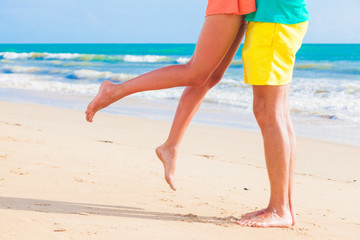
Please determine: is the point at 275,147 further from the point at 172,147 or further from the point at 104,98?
the point at 104,98

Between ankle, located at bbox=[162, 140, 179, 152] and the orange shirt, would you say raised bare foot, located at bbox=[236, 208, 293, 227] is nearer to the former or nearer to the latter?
ankle, located at bbox=[162, 140, 179, 152]

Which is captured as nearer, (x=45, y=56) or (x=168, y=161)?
(x=168, y=161)

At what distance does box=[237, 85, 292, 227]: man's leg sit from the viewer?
2.33 meters

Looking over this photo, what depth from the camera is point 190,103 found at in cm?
268

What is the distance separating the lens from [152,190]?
3.02m

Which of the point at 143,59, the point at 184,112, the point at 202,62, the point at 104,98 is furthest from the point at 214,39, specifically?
the point at 143,59

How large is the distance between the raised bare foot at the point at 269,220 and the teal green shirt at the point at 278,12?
95cm

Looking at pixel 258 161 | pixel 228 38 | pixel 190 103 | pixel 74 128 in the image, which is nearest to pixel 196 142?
pixel 258 161

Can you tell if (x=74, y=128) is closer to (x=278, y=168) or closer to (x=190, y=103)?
(x=190, y=103)

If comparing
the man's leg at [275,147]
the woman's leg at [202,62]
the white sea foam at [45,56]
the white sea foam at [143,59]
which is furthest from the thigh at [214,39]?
the white sea foam at [45,56]

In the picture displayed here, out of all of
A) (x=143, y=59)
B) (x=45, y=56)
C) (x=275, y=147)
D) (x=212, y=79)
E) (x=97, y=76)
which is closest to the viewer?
(x=275, y=147)

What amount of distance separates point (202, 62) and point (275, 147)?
1.82ft

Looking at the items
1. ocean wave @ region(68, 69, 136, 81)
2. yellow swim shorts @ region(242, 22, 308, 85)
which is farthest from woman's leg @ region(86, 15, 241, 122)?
ocean wave @ region(68, 69, 136, 81)

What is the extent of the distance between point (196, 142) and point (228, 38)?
3512mm
